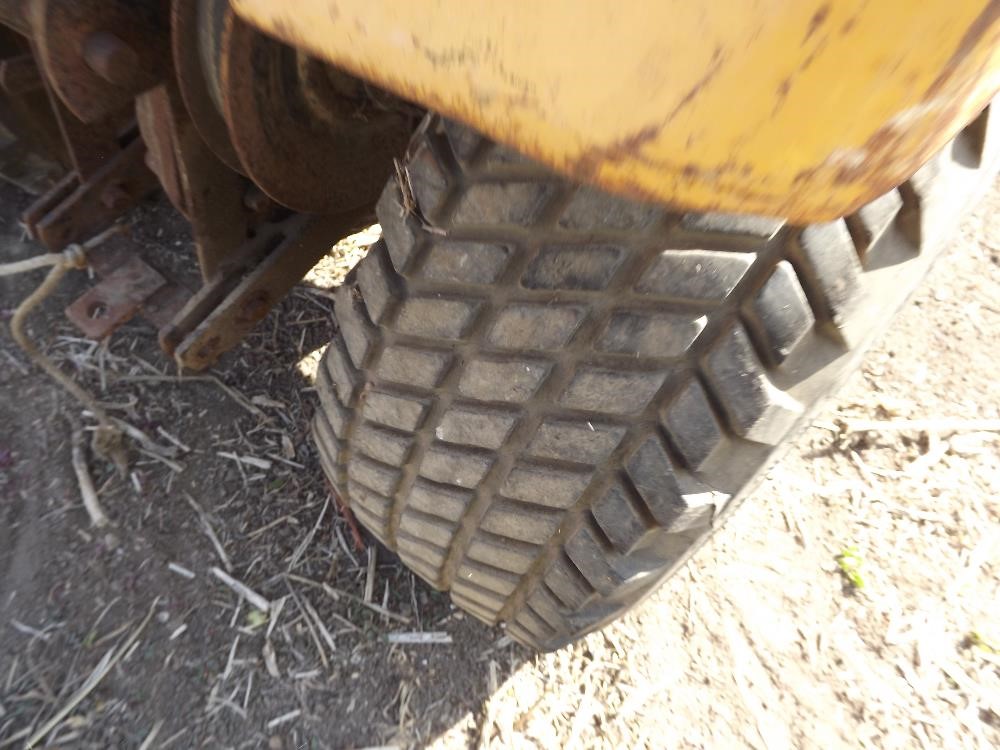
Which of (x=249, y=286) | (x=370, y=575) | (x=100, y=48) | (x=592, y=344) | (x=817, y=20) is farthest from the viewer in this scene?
(x=370, y=575)

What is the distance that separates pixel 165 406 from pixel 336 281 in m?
0.56

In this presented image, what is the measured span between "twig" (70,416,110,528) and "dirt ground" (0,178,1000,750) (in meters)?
0.02

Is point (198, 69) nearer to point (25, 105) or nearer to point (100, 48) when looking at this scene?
point (100, 48)

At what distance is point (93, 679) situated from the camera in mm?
1331

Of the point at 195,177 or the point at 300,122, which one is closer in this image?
the point at 300,122

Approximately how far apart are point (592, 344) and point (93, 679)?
1.18 metres

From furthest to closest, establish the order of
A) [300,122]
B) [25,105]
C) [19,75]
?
1. [25,105]
2. [19,75]
3. [300,122]

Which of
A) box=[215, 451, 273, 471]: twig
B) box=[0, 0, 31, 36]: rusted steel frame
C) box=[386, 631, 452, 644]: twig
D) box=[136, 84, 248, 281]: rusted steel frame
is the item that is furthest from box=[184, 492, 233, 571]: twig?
box=[0, 0, 31, 36]: rusted steel frame

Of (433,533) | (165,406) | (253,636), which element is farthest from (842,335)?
(165,406)

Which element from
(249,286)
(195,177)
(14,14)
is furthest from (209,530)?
(14,14)

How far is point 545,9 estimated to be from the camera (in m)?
0.45

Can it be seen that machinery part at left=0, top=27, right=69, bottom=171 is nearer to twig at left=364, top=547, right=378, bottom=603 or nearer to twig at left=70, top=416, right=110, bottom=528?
twig at left=70, top=416, right=110, bottom=528

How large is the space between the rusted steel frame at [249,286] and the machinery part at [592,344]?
0.41 m

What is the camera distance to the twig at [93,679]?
1268 millimetres
